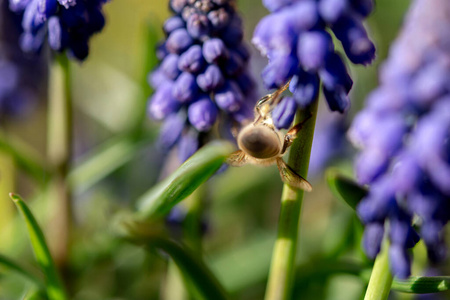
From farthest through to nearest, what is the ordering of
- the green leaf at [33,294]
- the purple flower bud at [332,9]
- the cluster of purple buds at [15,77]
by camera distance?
the cluster of purple buds at [15,77] → the green leaf at [33,294] → the purple flower bud at [332,9]

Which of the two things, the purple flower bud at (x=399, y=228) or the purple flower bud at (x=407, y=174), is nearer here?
the purple flower bud at (x=407, y=174)

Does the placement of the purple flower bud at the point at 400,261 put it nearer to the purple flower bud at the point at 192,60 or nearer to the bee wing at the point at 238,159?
the bee wing at the point at 238,159

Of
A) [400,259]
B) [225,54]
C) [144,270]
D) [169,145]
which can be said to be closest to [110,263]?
[144,270]

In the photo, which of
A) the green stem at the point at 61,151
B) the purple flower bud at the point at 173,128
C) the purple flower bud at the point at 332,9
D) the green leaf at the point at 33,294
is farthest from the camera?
the green stem at the point at 61,151

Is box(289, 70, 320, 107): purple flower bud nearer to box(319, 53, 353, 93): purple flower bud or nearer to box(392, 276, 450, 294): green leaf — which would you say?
box(319, 53, 353, 93): purple flower bud

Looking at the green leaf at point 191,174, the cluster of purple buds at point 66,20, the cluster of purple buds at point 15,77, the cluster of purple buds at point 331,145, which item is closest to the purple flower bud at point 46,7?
the cluster of purple buds at point 66,20

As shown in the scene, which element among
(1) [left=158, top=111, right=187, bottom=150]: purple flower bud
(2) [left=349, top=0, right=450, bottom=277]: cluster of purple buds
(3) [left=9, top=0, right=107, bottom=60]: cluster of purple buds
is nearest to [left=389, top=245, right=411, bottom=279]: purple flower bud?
(2) [left=349, top=0, right=450, bottom=277]: cluster of purple buds
